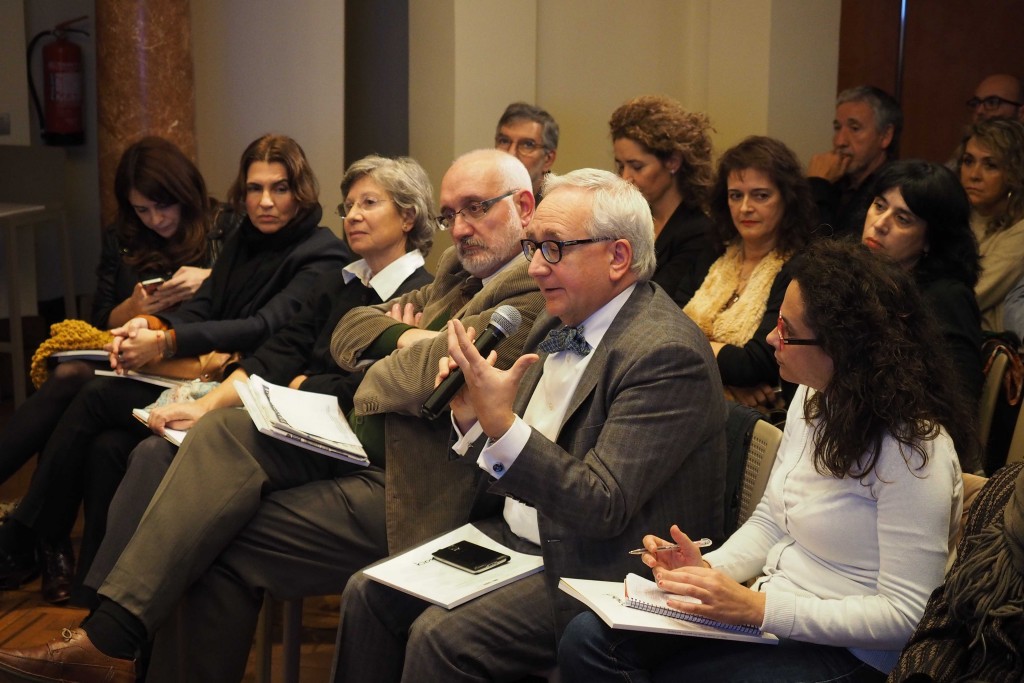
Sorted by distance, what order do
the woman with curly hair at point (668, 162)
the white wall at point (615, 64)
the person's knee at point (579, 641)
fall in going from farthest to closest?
the white wall at point (615, 64) → the woman with curly hair at point (668, 162) → the person's knee at point (579, 641)

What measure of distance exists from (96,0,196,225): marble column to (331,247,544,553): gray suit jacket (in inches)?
109

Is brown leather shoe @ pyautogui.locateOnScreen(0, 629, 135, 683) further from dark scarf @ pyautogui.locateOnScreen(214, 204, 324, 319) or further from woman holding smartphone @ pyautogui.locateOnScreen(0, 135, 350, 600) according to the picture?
dark scarf @ pyautogui.locateOnScreen(214, 204, 324, 319)

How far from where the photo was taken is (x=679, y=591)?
1.83 metres

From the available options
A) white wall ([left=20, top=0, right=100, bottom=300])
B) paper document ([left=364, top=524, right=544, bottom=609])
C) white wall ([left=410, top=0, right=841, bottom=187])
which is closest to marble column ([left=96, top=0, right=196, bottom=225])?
white wall ([left=410, top=0, right=841, bottom=187])

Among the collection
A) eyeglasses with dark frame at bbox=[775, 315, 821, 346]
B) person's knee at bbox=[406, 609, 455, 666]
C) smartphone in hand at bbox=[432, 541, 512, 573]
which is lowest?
person's knee at bbox=[406, 609, 455, 666]

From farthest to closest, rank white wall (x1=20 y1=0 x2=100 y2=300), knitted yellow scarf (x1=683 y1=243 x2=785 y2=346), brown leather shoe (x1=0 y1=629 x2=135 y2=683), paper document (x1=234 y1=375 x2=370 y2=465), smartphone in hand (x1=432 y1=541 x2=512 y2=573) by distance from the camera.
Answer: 1. white wall (x1=20 y1=0 x2=100 y2=300)
2. knitted yellow scarf (x1=683 y1=243 x2=785 y2=346)
3. paper document (x1=234 y1=375 x2=370 y2=465)
4. brown leather shoe (x1=0 y1=629 x2=135 y2=683)
5. smartphone in hand (x1=432 y1=541 x2=512 y2=573)

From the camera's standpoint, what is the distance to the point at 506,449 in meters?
2.04

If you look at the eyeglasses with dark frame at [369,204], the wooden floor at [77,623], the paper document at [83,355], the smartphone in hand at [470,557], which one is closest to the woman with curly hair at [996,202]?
the eyeglasses with dark frame at [369,204]

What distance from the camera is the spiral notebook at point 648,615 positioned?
1.83m

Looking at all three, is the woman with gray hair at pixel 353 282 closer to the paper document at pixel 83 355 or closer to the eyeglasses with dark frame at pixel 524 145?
the paper document at pixel 83 355

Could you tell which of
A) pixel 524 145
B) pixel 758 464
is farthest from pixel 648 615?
pixel 524 145

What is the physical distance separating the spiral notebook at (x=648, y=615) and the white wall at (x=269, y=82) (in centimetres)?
350

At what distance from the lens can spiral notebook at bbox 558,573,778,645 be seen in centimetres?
183

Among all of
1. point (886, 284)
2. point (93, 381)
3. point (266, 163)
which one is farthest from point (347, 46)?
point (886, 284)
